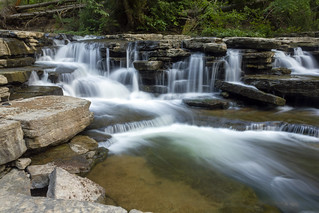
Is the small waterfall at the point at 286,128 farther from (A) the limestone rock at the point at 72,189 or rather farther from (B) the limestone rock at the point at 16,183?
(B) the limestone rock at the point at 16,183

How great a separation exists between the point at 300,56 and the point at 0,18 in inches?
688

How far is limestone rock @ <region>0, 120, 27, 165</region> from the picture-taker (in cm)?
312

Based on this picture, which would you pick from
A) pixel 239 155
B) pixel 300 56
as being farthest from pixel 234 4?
pixel 239 155

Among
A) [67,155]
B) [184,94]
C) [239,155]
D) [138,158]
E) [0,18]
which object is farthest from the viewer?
[0,18]

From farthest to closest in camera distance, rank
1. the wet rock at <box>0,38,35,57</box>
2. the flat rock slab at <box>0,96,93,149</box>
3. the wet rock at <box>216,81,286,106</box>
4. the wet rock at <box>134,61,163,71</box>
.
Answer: the wet rock at <box>134,61,163,71</box> → the wet rock at <box>0,38,35,57</box> → the wet rock at <box>216,81,286,106</box> → the flat rock slab at <box>0,96,93,149</box>

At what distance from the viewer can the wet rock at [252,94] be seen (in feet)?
21.5

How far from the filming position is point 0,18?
15.3 meters

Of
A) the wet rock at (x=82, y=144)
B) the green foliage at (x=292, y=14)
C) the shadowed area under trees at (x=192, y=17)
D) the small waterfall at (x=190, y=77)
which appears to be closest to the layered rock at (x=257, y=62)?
the small waterfall at (x=190, y=77)

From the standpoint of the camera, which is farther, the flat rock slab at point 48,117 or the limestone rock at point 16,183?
the flat rock slab at point 48,117

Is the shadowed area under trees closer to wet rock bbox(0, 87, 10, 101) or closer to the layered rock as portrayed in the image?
the layered rock

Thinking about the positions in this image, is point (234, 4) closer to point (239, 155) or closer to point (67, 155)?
point (239, 155)

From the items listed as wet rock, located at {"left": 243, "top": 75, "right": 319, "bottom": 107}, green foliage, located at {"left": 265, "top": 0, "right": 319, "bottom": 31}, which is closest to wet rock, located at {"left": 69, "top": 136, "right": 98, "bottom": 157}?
wet rock, located at {"left": 243, "top": 75, "right": 319, "bottom": 107}

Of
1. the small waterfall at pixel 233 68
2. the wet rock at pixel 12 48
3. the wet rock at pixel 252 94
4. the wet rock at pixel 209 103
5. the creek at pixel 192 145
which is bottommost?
the creek at pixel 192 145

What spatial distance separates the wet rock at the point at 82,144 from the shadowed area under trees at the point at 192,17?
1005 centimetres
